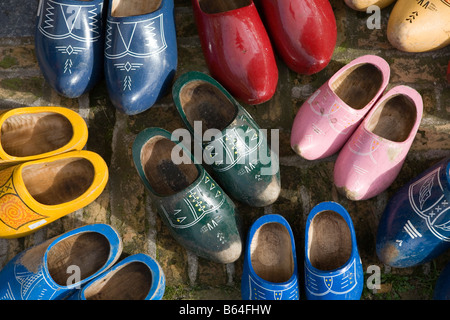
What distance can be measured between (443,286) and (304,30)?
1125 mm

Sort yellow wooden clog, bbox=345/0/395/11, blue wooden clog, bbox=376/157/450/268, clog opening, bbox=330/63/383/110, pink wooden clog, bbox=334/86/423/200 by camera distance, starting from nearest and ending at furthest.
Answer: blue wooden clog, bbox=376/157/450/268
pink wooden clog, bbox=334/86/423/200
clog opening, bbox=330/63/383/110
yellow wooden clog, bbox=345/0/395/11

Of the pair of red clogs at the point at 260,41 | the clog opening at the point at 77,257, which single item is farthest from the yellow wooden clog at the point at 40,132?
the pair of red clogs at the point at 260,41

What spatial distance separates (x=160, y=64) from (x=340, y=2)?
2.88 feet

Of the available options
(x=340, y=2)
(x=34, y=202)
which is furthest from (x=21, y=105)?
(x=340, y=2)

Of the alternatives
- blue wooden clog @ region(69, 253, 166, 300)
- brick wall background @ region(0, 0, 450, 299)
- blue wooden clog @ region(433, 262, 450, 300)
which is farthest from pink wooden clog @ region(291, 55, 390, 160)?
blue wooden clog @ region(69, 253, 166, 300)

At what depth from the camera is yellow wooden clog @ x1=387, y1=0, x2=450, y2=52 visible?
196cm

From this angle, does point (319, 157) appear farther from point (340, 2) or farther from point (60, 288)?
point (60, 288)

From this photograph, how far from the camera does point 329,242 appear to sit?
75.0 inches

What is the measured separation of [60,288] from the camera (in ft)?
6.11

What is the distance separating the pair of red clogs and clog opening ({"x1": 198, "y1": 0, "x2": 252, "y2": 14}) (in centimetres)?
9

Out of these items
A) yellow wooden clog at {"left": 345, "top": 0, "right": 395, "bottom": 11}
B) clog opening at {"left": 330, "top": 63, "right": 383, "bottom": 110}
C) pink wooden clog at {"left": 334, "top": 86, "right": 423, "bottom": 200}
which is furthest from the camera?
yellow wooden clog at {"left": 345, "top": 0, "right": 395, "bottom": 11}

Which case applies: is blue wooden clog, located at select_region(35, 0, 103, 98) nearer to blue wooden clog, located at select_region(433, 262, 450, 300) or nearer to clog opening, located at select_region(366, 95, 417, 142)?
clog opening, located at select_region(366, 95, 417, 142)

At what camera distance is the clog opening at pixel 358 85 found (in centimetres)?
197
